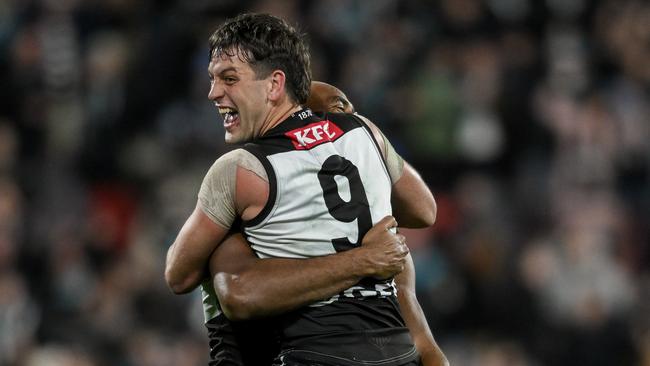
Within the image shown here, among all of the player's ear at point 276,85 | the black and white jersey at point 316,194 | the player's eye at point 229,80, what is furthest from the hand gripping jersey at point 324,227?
the player's eye at point 229,80

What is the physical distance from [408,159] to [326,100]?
215 inches

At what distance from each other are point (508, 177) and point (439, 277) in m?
1.36

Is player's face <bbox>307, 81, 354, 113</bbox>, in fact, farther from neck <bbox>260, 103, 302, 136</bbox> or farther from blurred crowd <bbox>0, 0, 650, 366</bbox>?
blurred crowd <bbox>0, 0, 650, 366</bbox>

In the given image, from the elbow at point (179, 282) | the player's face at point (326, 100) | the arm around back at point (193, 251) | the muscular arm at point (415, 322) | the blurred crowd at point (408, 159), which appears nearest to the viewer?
the arm around back at point (193, 251)

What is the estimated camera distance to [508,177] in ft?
32.1

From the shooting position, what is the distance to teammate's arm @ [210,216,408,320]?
11.9 feet

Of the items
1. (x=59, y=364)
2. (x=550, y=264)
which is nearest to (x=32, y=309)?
(x=59, y=364)

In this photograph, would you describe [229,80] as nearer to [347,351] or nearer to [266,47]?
[266,47]

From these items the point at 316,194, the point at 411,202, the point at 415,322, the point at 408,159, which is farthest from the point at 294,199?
the point at 408,159

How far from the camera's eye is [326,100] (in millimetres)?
4273

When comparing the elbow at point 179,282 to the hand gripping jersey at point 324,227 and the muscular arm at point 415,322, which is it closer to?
the hand gripping jersey at point 324,227

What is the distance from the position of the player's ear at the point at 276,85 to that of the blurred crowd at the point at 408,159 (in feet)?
15.9

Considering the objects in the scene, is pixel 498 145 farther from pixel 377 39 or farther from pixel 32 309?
pixel 32 309

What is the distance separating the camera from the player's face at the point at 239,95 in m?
3.86
